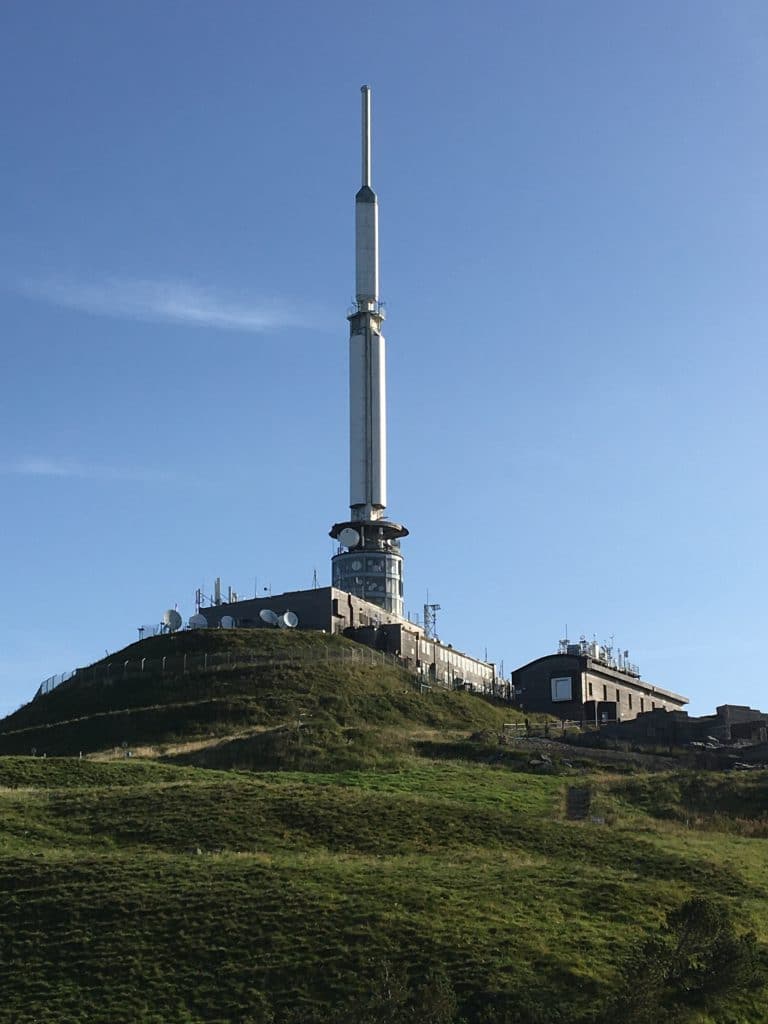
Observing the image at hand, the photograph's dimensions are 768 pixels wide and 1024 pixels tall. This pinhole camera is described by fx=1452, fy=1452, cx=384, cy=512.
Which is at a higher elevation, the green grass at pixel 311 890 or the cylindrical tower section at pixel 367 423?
the cylindrical tower section at pixel 367 423

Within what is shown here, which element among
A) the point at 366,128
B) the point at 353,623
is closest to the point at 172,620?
the point at 353,623

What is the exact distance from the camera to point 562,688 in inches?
4316

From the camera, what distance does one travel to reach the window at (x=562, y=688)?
109m

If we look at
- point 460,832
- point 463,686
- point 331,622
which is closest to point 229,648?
point 331,622

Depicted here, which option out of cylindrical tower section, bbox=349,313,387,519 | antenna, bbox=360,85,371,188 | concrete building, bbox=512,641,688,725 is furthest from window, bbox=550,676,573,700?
antenna, bbox=360,85,371,188

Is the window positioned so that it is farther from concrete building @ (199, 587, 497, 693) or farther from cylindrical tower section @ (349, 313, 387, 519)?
cylindrical tower section @ (349, 313, 387, 519)

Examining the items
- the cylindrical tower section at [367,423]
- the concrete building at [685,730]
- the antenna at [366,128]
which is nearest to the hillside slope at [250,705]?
the concrete building at [685,730]

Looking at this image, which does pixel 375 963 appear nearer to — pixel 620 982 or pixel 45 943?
pixel 620 982

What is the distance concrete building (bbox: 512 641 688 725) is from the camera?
10900 centimetres

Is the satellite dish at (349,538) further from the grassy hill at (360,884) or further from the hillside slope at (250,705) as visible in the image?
the grassy hill at (360,884)

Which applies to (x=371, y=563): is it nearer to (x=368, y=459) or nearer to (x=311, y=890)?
(x=368, y=459)

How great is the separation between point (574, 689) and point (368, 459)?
98.6 ft

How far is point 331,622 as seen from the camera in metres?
107

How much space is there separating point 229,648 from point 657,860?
159ft
